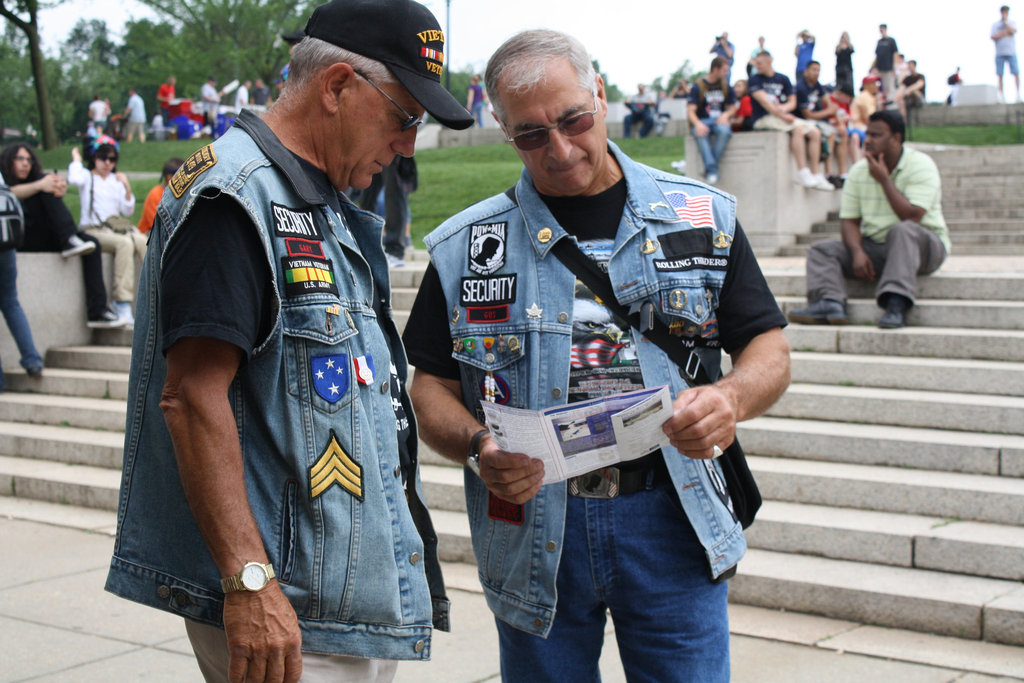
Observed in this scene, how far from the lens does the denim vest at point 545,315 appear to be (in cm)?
251

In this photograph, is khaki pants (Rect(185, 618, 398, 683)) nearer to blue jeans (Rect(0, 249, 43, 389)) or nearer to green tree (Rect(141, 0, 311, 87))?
blue jeans (Rect(0, 249, 43, 389))

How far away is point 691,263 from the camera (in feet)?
8.33

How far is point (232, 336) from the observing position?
1867 mm

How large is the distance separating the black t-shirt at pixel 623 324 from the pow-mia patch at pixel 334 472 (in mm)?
638

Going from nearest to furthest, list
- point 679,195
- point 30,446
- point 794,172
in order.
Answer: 1. point 679,195
2. point 30,446
3. point 794,172

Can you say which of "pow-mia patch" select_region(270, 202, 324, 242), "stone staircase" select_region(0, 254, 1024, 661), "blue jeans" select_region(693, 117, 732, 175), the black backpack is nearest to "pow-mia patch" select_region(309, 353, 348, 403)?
"pow-mia patch" select_region(270, 202, 324, 242)

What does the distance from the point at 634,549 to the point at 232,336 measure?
3.56 ft

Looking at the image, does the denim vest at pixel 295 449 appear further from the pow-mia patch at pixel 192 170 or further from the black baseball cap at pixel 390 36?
the black baseball cap at pixel 390 36

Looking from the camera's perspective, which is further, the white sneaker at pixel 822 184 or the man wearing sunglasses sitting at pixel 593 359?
the white sneaker at pixel 822 184

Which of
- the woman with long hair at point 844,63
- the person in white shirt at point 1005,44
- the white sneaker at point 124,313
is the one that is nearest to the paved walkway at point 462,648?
the white sneaker at point 124,313

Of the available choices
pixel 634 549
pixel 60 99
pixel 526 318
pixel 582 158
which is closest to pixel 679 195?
pixel 582 158

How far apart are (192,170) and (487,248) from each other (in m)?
0.82

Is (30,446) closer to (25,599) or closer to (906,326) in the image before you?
(25,599)

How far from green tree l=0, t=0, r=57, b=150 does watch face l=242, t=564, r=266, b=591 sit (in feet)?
105
